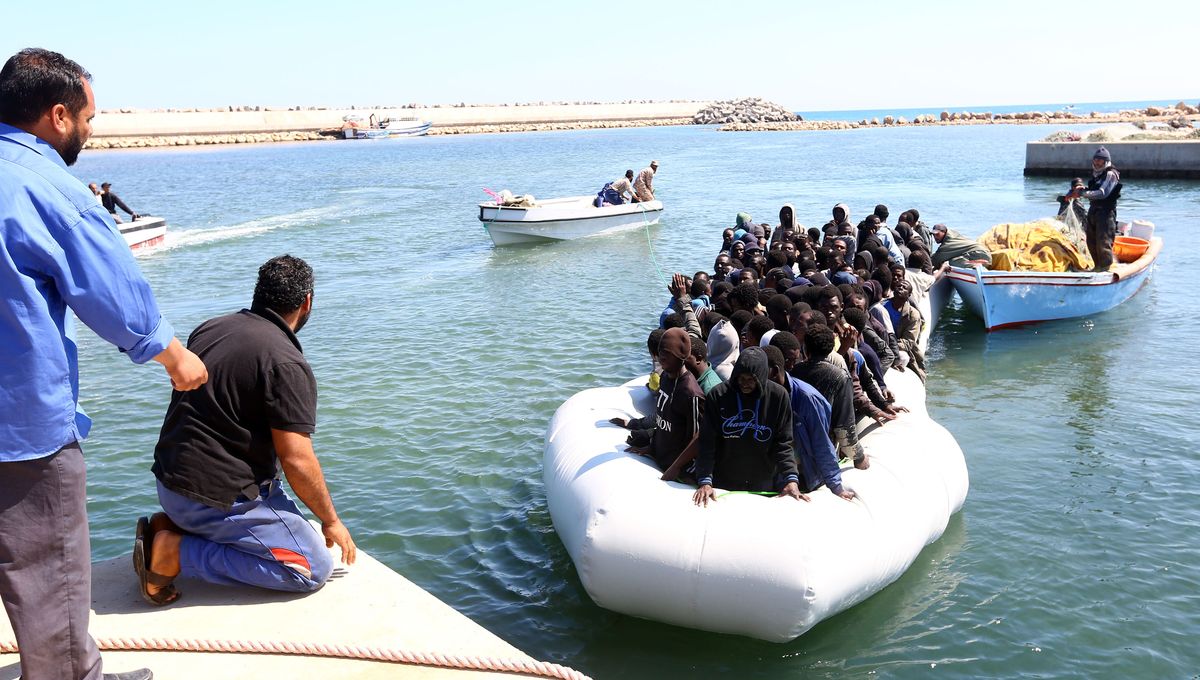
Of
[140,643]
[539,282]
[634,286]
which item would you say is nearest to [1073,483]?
[140,643]

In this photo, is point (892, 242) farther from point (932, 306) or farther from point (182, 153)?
point (182, 153)

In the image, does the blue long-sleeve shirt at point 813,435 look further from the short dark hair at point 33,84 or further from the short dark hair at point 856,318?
the short dark hair at point 33,84

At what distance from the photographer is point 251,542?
4.13m

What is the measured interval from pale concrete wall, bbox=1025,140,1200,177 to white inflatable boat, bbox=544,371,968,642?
114 feet

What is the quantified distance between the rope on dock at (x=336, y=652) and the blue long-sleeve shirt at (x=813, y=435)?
2.25 metres

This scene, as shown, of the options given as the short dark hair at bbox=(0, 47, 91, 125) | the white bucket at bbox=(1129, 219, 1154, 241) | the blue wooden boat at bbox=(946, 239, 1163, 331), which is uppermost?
the short dark hair at bbox=(0, 47, 91, 125)

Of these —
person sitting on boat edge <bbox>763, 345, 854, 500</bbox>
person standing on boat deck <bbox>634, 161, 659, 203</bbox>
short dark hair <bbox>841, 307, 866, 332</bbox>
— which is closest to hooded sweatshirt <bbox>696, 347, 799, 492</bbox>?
person sitting on boat edge <bbox>763, 345, 854, 500</bbox>

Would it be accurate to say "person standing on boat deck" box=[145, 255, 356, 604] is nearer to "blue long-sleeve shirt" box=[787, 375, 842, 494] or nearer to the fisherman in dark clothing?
"blue long-sleeve shirt" box=[787, 375, 842, 494]

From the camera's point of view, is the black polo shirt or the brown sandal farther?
the brown sandal

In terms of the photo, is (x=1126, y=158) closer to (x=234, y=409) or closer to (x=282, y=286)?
(x=282, y=286)

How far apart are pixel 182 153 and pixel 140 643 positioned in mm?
92082

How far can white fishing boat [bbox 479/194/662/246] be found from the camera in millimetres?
22547

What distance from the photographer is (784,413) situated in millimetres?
5297

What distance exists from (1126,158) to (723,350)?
117ft
